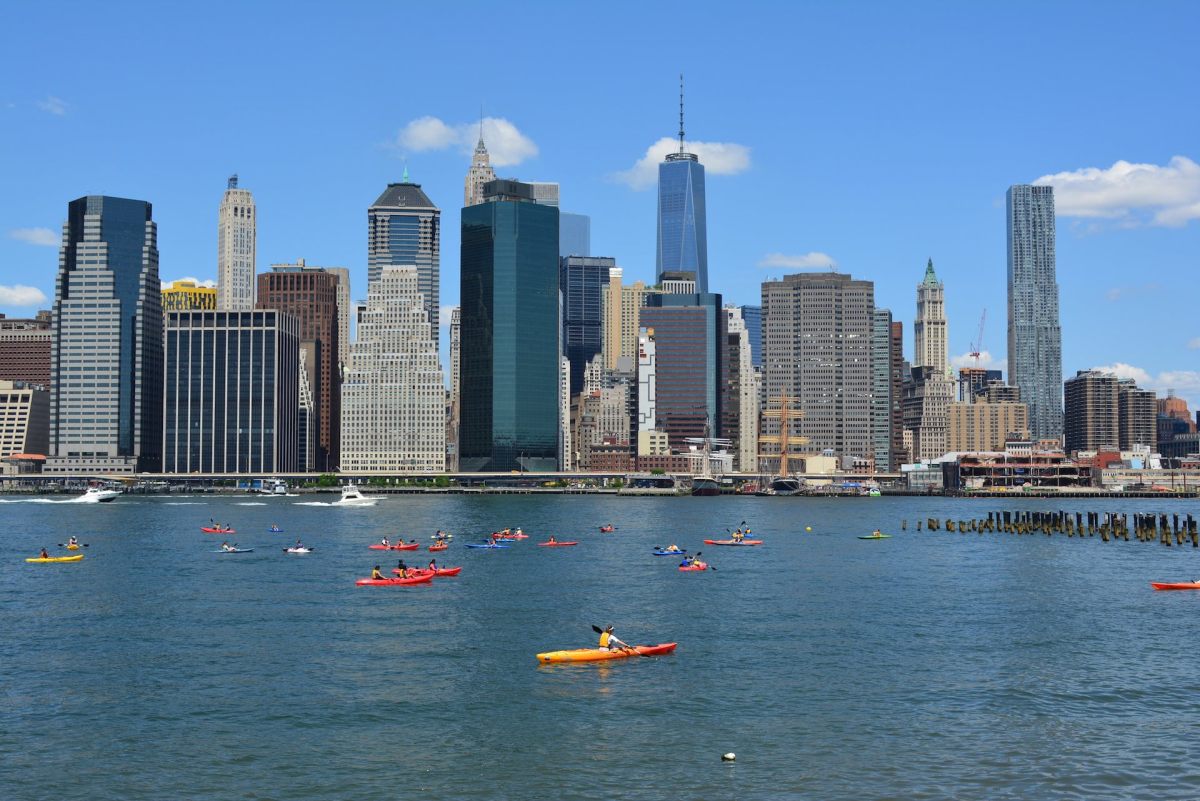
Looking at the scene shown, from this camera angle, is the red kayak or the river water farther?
the red kayak

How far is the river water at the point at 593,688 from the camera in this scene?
44.9m

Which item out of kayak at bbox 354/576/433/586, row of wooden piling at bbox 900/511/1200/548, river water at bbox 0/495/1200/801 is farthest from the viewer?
row of wooden piling at bbox 900/511/1200/548

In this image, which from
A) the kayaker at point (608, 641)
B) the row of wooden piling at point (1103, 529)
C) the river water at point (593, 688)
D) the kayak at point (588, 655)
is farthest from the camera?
the row of wooden piling at point (1103, 529)

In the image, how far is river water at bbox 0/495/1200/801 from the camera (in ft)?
147

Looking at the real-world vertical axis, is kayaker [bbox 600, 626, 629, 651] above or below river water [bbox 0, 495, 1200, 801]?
above

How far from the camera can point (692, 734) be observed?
50.3 metres

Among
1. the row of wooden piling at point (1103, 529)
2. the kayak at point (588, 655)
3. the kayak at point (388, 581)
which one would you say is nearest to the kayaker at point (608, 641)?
the kayak at point (588, 655)

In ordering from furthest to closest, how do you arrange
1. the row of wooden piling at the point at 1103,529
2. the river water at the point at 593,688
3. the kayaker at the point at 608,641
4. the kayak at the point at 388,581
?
the row of wooden piling at the point at 1103,529, the kayak at the point at 388,581, the kayaker at the point at 608,641, the river water at the point at 593,688

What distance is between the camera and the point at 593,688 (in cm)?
5891

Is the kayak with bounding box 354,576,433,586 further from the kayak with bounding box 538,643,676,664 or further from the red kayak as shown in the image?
the kayak with bounding box 538,643,676,664

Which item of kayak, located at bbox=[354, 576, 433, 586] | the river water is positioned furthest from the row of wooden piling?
kayak, located at bbox=[354, 576, 433, 586]

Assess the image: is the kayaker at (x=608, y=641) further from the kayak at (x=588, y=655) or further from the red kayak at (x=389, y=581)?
the red kayak at (x=389, y=581)

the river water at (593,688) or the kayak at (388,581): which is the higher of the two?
the kayak at (388,581)

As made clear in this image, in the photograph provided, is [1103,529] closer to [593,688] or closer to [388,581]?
[388,581]
